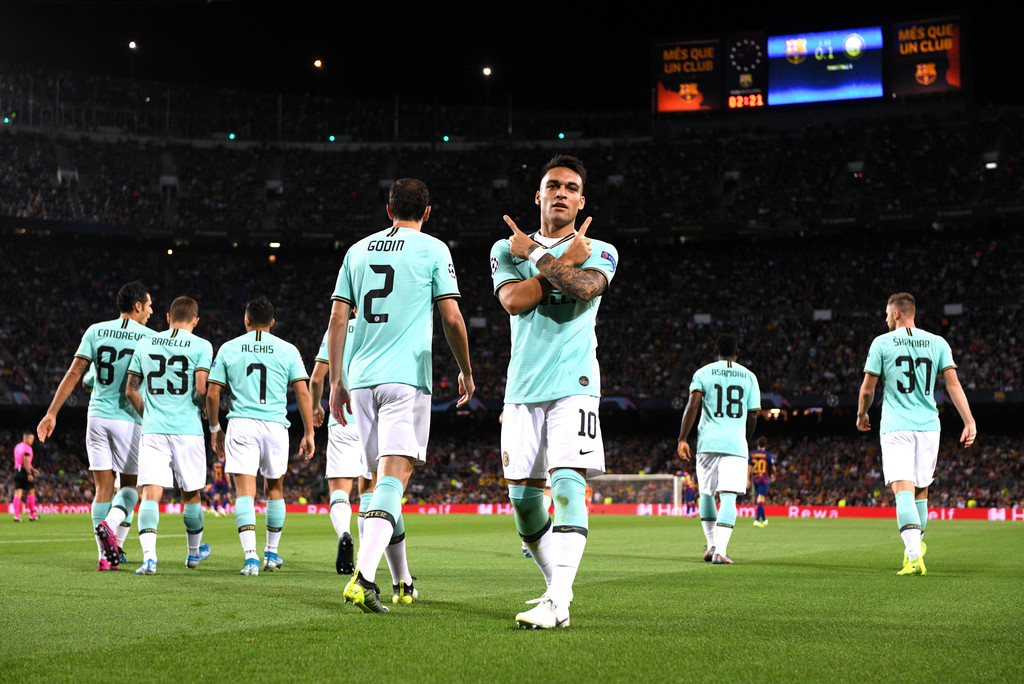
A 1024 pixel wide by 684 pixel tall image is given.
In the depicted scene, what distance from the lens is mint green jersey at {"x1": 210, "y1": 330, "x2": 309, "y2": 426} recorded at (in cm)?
926

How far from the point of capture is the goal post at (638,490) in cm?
3297

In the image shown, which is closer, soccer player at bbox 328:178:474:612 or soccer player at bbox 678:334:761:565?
soccer player at bbox 328:178:474:612

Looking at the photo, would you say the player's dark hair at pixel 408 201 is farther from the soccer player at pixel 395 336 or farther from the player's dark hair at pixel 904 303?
the player's dark hair at pixel 904 303

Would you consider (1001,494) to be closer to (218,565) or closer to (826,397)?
(826,397)

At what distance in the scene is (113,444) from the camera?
9805 millimetres

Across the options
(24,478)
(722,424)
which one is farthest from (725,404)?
(24,478)

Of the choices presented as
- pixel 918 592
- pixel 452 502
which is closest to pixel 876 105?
pixel 452 502

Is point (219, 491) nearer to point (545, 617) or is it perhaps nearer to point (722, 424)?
point (722, 424)

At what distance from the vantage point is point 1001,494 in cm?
3291

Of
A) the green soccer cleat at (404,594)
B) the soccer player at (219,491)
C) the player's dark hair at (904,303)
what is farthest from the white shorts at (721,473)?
the soccer player at (219,491)

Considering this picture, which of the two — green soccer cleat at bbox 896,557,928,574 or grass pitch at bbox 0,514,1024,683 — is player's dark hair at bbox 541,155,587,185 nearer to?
grass pitch at bbox 0,514,1024,683

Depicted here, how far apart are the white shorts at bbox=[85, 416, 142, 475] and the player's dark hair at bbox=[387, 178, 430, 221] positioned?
196 inches

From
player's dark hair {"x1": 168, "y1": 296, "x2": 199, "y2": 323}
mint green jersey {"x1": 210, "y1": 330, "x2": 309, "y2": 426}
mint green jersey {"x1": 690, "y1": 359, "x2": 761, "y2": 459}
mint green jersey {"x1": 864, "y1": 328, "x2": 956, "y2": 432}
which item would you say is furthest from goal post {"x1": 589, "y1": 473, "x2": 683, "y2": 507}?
player's dark hair {"x1": 168, "y1": 296, "x2": 199, "y2": 323}

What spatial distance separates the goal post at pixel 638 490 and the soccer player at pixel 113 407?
24.2m
